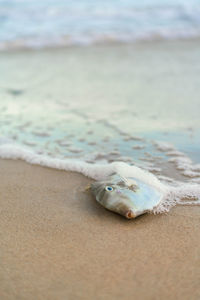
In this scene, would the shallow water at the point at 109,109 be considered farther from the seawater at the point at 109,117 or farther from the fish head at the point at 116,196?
the fish head at the point at 116,196

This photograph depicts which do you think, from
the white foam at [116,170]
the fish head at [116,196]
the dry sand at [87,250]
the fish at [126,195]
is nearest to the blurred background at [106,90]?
the white foam at [116,170]

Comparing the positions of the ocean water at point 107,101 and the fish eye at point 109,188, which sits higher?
the fish eye at point 109,188

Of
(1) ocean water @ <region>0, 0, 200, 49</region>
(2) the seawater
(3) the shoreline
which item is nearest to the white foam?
(2) the seawater

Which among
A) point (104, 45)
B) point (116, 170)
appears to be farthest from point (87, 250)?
point (104, 45)

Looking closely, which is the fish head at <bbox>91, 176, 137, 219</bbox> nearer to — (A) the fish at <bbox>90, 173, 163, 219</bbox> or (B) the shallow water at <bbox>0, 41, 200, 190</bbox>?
(A) the fish at <bbox>90, 173, 163, 219</bbox>

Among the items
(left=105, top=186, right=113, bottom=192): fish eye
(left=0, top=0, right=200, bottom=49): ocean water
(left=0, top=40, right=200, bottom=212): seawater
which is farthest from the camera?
(left=0, top=0, right=200, bottom=49): ocean water

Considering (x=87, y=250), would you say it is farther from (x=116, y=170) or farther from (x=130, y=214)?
(x=116, y=170)
